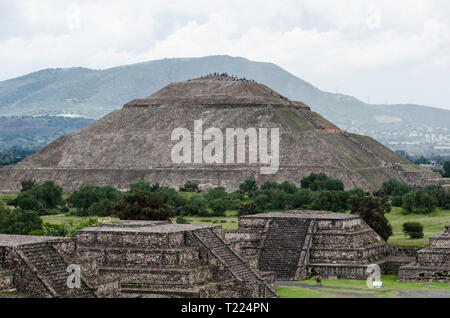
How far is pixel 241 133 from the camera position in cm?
13588

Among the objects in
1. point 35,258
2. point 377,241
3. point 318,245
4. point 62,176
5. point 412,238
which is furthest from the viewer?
point 62,176

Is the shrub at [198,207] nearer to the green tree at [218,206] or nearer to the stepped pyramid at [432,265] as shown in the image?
the green tree at [218,206]

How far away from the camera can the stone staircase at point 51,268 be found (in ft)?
116

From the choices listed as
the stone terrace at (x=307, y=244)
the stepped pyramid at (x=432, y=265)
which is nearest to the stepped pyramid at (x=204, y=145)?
the stone terrace at (x=307, y=244)

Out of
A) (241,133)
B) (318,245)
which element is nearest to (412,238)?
(318,245)

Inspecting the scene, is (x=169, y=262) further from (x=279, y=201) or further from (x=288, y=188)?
(x=288, y=188)

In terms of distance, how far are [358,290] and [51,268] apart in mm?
15170

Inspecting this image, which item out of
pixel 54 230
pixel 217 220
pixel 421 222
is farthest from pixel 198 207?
pixel 54 230

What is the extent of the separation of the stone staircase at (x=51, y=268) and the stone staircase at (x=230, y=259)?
6.79 metres

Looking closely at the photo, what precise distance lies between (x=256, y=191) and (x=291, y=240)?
52882 millimetres

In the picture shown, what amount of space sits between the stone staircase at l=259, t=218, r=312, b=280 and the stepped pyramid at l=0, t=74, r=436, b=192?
67339 millimetres

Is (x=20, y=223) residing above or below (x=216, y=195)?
above

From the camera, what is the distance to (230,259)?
1674 inches
